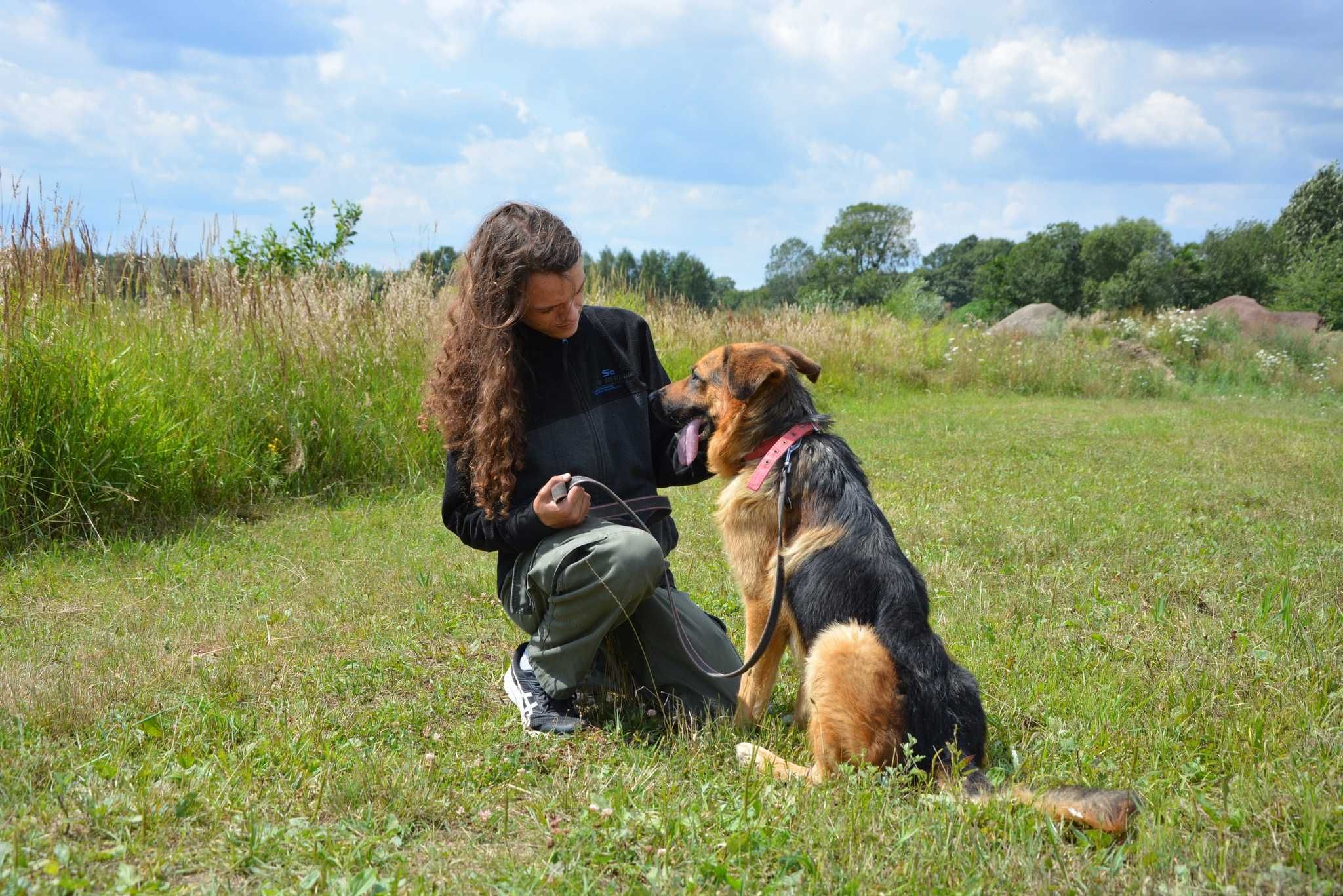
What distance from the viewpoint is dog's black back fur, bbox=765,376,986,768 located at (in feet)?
9.04

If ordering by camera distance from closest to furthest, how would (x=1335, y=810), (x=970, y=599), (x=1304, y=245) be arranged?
(x=1335, y=810) < (x=970, y=599) < (x=1304, y=245)

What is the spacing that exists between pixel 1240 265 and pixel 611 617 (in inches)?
1716

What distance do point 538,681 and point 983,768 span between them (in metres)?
1.73

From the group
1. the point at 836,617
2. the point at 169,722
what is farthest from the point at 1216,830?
the point at 169,722

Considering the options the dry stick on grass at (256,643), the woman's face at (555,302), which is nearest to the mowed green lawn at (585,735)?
the dry stick on grass at (256,643)

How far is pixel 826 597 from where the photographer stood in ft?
9.84

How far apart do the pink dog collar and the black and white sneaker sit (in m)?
1.17

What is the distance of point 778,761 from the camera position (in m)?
A: 3.05

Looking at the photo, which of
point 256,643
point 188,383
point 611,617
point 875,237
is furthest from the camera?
point 875,237

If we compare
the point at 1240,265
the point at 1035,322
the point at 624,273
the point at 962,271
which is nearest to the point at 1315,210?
the point at 1240,265

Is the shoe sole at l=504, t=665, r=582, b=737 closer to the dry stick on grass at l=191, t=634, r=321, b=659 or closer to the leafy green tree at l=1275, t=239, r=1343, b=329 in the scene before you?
the dry stick on grass at l=191, t=634, r=321, b=659

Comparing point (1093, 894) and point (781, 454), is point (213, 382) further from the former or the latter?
point (1093, 894)

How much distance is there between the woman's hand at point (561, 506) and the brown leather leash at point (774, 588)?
3 centimetres

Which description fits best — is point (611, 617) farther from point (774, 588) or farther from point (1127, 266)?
point (1127, 266)
